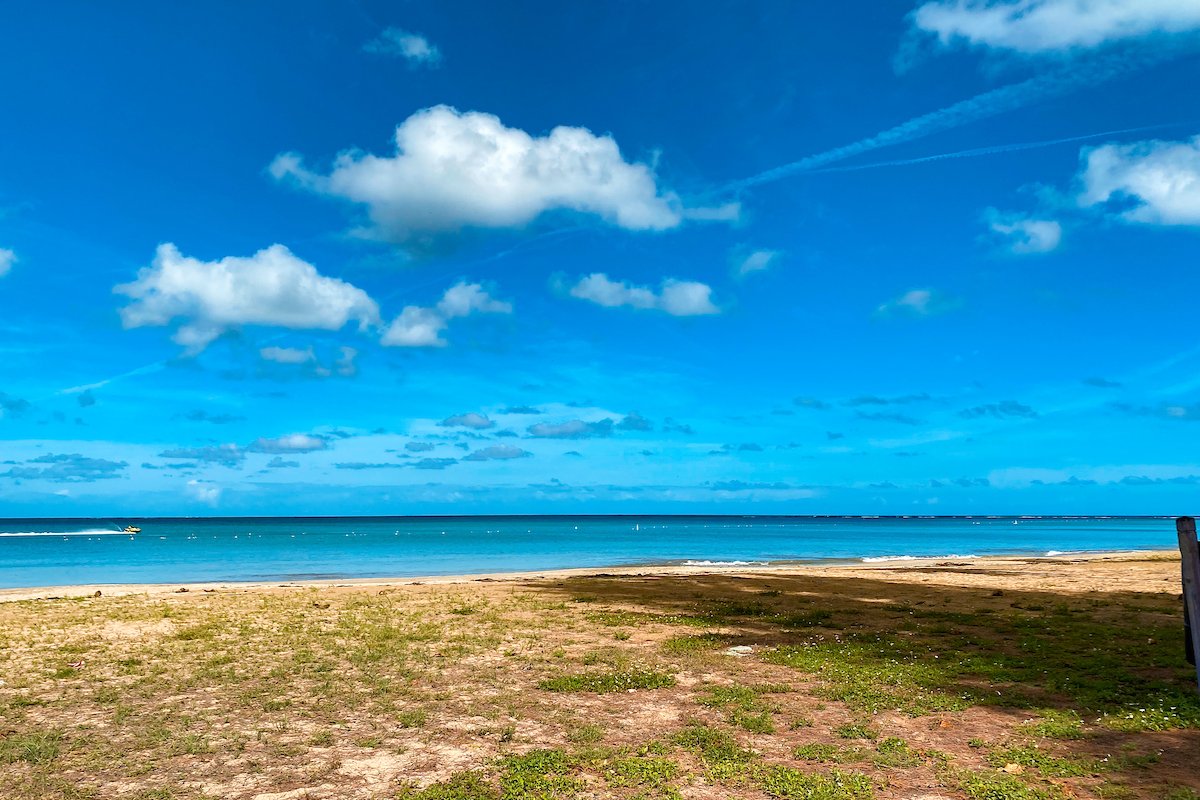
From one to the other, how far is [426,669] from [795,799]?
9.88 m

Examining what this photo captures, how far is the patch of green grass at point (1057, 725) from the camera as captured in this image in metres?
11.5

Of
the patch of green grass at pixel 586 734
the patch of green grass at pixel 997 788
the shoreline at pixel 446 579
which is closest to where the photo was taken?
the patch of green grass at pixel 997 788

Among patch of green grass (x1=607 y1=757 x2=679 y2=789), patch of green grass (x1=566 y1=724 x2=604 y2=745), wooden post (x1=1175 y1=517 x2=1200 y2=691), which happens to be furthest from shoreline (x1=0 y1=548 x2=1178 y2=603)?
wooden post (x1=1175 y1=517 x2=1200 y2=691)

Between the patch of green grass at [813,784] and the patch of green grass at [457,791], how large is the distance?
352 cm

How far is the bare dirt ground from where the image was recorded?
31.9ft

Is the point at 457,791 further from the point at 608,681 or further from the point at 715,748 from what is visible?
the point at 608,681

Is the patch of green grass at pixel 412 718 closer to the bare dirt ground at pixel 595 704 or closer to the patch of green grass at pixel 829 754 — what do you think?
the bare dirt ground at pixel 595 704

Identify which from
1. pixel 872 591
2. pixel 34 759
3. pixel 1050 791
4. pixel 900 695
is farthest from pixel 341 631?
pixel 872 591

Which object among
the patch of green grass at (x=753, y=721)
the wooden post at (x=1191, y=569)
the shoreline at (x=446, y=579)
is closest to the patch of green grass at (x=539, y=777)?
the patch of green grass at (x=753, y=721)

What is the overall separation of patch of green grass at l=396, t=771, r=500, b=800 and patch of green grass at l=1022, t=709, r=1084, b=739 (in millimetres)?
8582

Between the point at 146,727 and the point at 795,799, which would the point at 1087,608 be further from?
the point at 146,727

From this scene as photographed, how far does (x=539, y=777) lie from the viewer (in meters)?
9.73

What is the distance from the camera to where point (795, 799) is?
29.4ft

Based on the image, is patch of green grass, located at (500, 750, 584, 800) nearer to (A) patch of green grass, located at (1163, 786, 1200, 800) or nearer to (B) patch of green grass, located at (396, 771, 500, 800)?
(B) patch of green grass, located at (396, 771, 500, 800)
